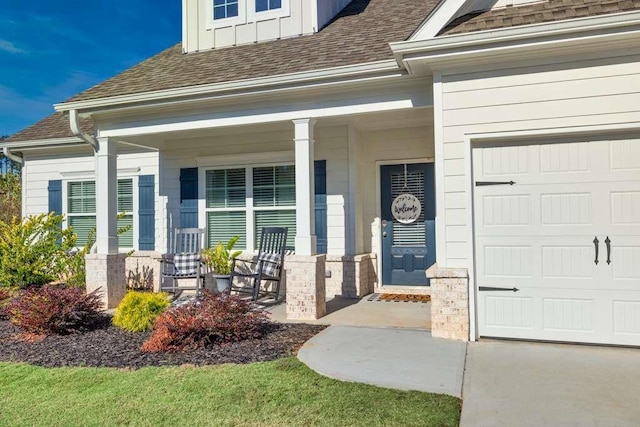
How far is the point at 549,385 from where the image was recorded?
3.30 m

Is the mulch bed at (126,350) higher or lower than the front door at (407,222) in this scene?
lower

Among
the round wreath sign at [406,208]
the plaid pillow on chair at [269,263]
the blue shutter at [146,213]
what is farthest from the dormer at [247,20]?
the plaid pillow on chair at [269,263]

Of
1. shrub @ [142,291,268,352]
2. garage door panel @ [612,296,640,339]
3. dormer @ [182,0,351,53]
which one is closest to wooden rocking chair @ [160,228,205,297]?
shrub @ [142,291,268,352]

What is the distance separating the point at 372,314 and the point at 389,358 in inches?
69.5

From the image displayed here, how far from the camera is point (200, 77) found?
6297mm

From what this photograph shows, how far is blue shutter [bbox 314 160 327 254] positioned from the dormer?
2395 mm

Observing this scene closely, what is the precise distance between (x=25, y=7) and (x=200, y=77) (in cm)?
1229

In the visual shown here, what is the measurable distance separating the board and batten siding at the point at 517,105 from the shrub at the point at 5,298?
555 cm

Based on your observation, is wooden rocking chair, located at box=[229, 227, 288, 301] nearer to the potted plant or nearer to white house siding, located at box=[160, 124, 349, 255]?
the potted plant

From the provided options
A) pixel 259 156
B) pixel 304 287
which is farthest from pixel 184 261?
pixel 304 287

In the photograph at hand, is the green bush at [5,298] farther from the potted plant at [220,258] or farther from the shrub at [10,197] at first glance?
the shrub at [10,197]

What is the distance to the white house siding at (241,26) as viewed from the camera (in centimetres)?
766

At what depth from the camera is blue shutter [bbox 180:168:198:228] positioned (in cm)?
812

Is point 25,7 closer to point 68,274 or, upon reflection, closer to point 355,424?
point 68,274
